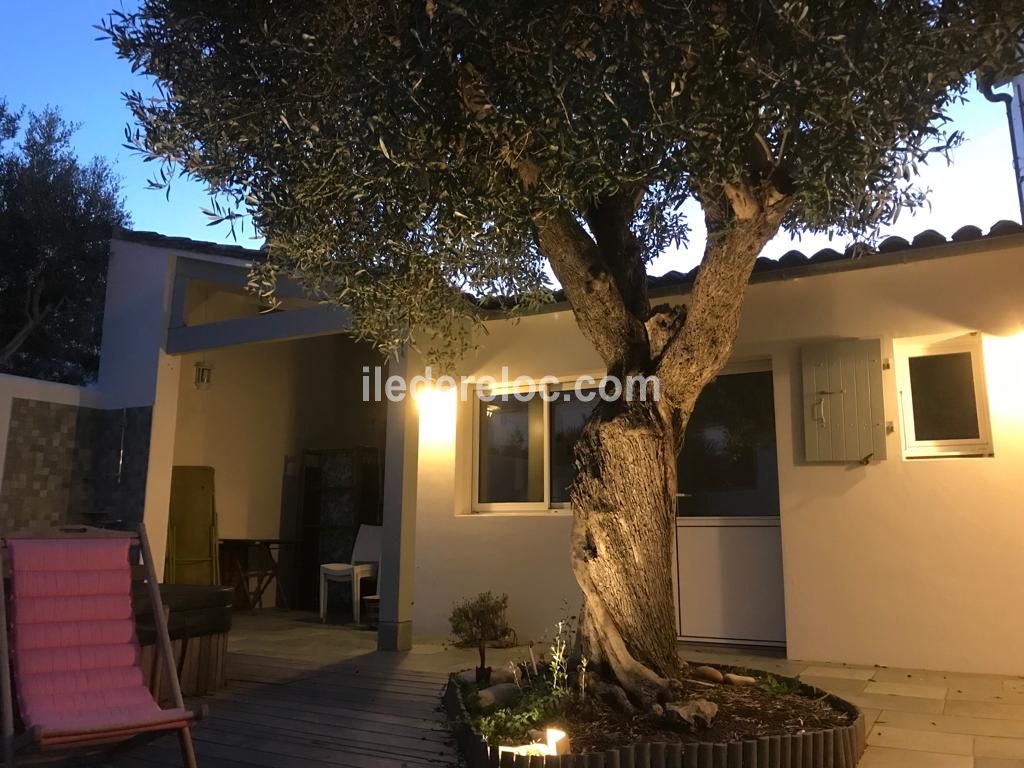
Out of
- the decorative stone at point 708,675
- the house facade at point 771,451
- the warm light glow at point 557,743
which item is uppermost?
the house facade at point 771,451

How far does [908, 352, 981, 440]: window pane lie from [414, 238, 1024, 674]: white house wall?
8.1 inches

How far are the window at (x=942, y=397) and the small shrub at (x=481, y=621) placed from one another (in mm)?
3337

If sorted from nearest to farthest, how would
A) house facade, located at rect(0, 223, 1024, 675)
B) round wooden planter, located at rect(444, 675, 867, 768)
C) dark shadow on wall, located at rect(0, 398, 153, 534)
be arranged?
round wooden planter, located at rect(444, 675, 867, 768)
house facade, located at rect(0, 223, 1024, 675)
dark shadow on wall, located at rect(0, 398, 153, 534)

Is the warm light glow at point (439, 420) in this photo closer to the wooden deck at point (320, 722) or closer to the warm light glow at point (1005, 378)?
the wooden deck at point (320, 722)

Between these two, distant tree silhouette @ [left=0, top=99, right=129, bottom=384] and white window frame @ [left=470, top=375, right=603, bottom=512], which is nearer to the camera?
white window frame @ [left=470, top=375, right=603, bottom=512]

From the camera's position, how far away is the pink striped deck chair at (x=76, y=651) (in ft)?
9.95

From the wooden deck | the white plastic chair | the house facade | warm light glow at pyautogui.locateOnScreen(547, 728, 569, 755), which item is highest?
the house facade

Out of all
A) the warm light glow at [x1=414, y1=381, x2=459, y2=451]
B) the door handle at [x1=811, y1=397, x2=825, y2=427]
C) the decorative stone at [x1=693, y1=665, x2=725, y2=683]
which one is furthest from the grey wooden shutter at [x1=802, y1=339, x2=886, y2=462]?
the warm light glow at [x1=414, y1=381, x2=459, y2=451]

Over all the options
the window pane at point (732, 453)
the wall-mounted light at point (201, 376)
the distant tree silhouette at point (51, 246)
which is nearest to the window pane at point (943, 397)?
the window pane at point (732, 453)

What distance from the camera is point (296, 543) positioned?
10.0 metres

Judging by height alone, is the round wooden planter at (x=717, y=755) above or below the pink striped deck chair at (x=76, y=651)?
below

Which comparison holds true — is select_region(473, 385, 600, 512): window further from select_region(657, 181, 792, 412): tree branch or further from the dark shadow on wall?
the dark shadow on wall

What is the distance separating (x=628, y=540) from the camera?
3.92 m

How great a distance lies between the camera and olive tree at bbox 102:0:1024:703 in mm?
3061
